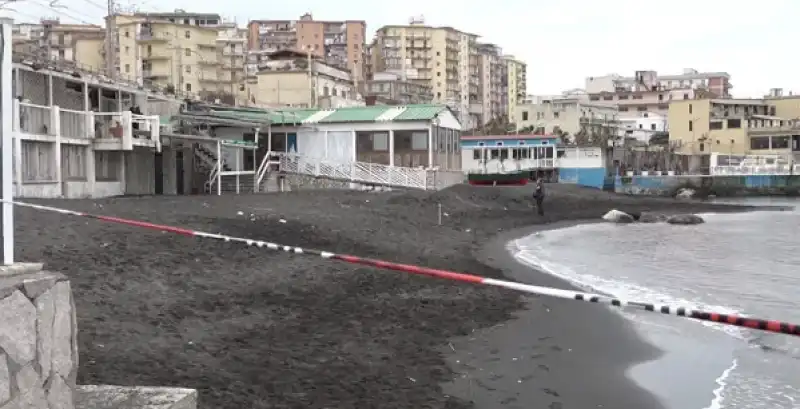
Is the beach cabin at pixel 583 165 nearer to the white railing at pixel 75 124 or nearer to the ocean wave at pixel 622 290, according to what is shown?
the ocean wave at pixel 622 290

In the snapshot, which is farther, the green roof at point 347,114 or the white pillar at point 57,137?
the green roof at point 347,114

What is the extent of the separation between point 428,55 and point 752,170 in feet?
289

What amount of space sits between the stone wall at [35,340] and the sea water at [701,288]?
297 inches

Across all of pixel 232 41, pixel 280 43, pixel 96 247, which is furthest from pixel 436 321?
pixel 280 43

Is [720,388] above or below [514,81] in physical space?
below

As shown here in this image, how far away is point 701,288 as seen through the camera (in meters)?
18.8

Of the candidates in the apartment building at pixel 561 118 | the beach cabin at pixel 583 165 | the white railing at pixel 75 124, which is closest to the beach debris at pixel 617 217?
the beach cabin at pixel 583 165

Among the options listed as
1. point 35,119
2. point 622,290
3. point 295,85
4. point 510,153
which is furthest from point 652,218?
point 295,85

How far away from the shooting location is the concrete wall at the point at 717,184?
72.0 meters

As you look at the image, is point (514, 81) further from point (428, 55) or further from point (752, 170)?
point (752, 170)

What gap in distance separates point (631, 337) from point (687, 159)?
262ft

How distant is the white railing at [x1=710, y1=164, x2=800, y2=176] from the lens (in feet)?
243

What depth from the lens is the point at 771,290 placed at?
61.2 ft

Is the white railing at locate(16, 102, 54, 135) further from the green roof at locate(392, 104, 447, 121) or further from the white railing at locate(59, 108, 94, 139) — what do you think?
the green roof at locate(392, 104, 447, 121)
